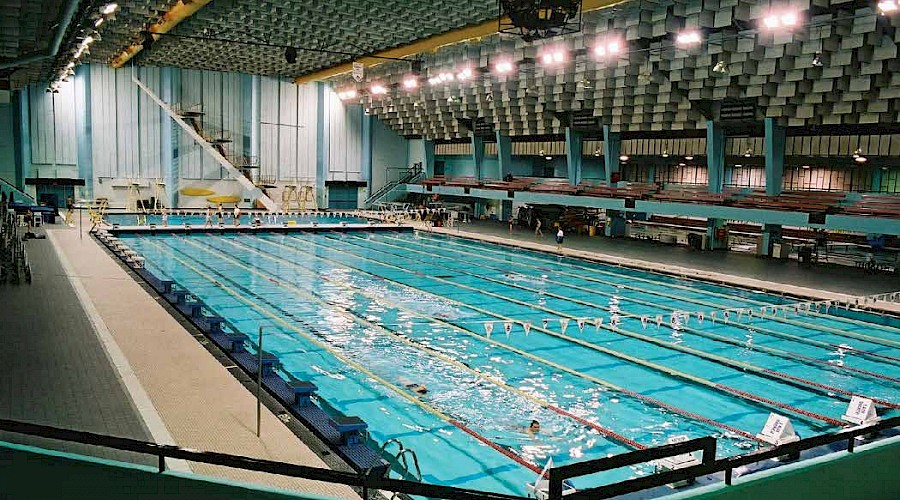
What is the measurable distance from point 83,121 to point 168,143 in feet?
13.4

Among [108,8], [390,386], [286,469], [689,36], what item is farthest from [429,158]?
[286,469]

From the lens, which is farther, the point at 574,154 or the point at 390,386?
the point at 574,154

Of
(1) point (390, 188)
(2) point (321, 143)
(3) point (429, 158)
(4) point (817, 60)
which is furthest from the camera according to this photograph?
(1) point (390, 188)

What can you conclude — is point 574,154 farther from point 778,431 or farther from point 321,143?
point 778,431

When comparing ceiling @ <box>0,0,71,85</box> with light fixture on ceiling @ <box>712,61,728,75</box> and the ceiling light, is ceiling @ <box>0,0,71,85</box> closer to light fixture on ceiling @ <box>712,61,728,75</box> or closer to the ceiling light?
the ceiling light

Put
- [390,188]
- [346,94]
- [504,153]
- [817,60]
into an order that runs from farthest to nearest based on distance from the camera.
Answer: [390,188] → [346,94] → [504,153] → [817,60]

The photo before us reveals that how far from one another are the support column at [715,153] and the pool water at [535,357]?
7216 mm

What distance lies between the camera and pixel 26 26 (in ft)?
46.4

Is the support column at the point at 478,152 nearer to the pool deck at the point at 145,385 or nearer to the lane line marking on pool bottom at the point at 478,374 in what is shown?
the lane line marking on pool bottom at the point at 478,374

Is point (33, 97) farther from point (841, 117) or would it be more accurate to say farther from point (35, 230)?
point (841, 117)

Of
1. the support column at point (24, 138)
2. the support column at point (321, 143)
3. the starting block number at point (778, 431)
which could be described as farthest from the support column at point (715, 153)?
the support column at point (24, 138)

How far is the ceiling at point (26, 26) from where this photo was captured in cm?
1210

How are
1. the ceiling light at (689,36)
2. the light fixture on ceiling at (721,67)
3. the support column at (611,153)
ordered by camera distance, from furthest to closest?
1. the support column at (611,153)
2. the light fixture on ceiling at (721,67)
3. the ceiling light at (689,36)

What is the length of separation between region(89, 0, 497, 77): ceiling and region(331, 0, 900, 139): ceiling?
8.17 feet
